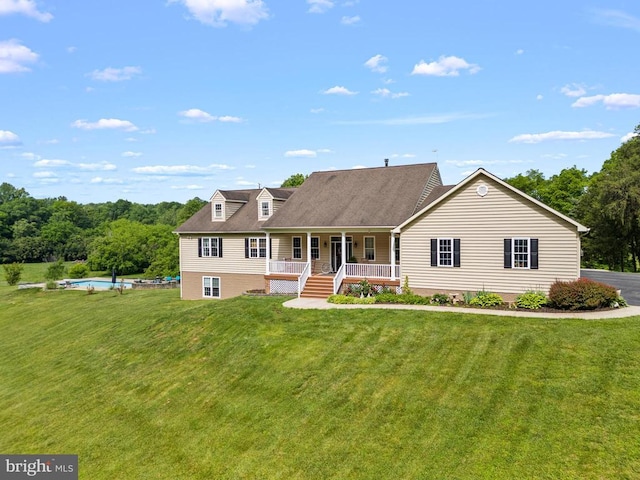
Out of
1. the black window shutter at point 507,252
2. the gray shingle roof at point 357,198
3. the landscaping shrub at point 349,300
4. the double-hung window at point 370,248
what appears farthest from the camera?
the double-hung window at point 370,248

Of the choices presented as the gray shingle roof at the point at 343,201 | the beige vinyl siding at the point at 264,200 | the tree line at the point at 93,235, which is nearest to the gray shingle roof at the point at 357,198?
the gray shingle roof at the point at 343,201

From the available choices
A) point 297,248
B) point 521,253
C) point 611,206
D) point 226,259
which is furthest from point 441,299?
point 611,206

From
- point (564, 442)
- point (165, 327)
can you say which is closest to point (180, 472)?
point (564, 442)

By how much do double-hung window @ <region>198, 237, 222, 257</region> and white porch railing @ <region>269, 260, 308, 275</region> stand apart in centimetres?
496

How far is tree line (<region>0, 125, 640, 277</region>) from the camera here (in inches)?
1672

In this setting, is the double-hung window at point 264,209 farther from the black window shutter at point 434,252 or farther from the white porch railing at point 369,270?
the black window shutter at point 434,252

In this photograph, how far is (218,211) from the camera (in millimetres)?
31219

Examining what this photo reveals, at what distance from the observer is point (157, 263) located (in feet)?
165

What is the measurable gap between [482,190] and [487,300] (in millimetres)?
4688

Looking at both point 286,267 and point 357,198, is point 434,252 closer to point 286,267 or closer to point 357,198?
point 357,198

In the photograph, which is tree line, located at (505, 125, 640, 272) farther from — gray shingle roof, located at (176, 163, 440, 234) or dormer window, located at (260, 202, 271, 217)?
dormer window, located at (260, 202, 271, 217)

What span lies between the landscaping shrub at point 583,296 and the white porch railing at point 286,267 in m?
13.0

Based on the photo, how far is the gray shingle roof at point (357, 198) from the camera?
24.7 m

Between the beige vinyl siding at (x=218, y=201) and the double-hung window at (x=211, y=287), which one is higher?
the beige vinyl siding at (x=218, y=201)
